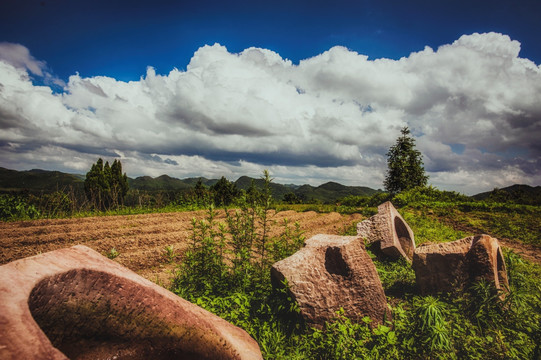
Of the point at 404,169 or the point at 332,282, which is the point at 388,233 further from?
the point at 404,169

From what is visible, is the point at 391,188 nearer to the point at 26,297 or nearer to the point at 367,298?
the point at 367,298

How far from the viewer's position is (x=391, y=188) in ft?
106

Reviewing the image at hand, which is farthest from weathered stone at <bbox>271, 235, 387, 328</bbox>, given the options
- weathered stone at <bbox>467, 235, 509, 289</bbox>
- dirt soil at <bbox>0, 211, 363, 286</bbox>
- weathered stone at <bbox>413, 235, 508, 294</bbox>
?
weathered stone at <bbox>467, 235, 509, 289</bbox>

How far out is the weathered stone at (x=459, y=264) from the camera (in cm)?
439

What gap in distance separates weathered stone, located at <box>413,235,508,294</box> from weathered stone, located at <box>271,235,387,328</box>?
1.42 metres

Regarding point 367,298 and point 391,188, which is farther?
point 391,188

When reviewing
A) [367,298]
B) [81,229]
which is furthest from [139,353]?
[81,229]

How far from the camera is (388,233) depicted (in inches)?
264

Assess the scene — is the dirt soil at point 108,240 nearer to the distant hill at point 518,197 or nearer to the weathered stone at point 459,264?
the weathered stone at point 459,264

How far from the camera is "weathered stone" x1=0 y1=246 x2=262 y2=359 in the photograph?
1.94 m

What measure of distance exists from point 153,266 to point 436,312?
6.96 metres

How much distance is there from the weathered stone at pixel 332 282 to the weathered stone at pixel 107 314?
Result: 125cm

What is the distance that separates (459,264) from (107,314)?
5521 millimetres

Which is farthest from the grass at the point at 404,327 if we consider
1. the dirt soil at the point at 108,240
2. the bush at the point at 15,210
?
the bush at the point at 15,210
